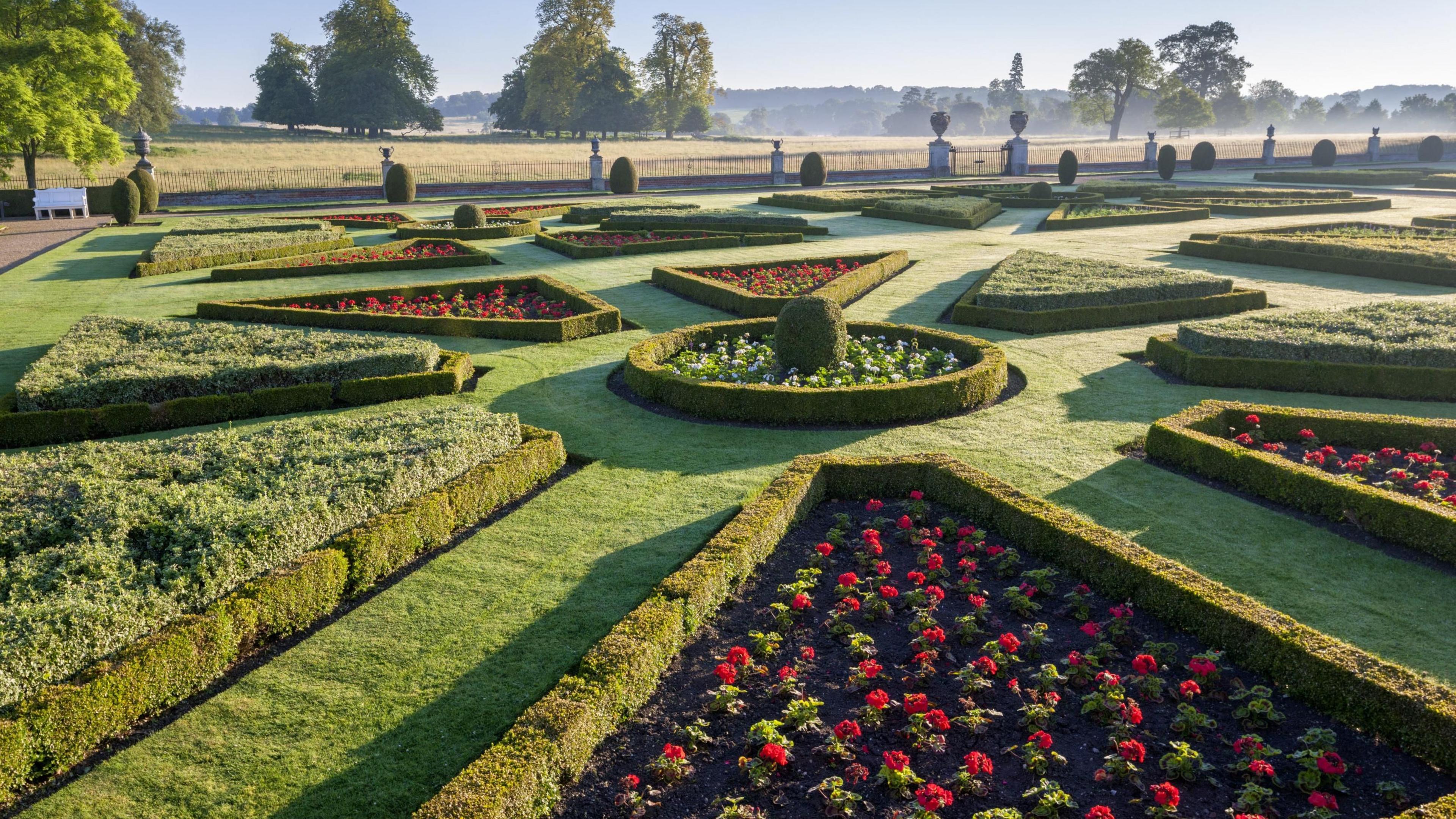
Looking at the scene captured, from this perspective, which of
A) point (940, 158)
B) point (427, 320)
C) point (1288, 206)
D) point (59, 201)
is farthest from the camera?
point (940, 158)

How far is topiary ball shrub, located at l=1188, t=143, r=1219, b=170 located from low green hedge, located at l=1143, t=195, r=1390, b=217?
22.5 meters

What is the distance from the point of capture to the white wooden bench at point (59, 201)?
121ft

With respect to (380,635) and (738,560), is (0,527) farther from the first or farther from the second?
(738,560)

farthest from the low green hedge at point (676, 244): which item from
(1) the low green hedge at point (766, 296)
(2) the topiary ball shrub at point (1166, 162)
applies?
(2) the topiary ball shrub at point (1166, 162)

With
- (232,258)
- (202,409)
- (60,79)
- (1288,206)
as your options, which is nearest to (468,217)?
(232,258)

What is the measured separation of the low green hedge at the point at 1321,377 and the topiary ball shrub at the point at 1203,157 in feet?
166

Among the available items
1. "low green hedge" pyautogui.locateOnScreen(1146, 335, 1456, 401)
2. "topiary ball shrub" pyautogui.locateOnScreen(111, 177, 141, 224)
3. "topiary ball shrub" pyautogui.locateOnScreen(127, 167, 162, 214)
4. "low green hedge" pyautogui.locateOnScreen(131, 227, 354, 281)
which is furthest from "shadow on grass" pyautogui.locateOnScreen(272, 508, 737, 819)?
"topiary ball shrub" pyautogui.locateOnScreen(127, 167, 162, 214)

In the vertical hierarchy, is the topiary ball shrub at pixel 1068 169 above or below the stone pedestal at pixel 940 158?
below

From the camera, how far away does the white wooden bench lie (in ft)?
121

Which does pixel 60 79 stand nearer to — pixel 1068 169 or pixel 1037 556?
pixel 1037 556

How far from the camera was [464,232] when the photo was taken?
28.0m

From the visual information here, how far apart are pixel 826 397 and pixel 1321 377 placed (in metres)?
6.84

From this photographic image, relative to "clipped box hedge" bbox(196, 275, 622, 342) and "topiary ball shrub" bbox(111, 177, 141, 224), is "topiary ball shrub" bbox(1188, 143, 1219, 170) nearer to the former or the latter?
"clipped box hedge" bbox(196, 275, 622, 342)

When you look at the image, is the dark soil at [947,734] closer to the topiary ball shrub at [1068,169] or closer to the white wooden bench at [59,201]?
the white wooden bench at [59,201]
